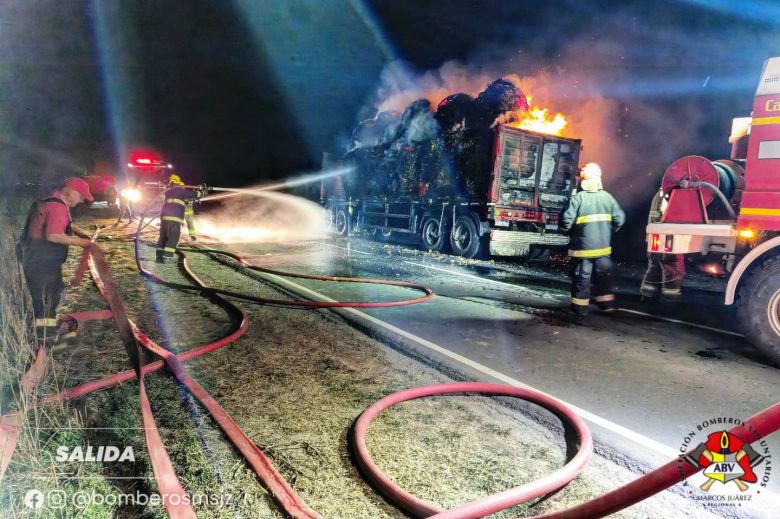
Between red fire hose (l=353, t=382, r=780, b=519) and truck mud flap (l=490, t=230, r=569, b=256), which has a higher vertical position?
truck mud flap (l=490, t=230, r=569, b=256)

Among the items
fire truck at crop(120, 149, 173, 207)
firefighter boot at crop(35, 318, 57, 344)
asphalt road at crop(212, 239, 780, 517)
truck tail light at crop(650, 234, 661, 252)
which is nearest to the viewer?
asphalt road at crop(212, 239, 780, 517)

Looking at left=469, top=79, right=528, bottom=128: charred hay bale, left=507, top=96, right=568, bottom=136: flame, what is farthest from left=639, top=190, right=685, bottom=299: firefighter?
left=507, top=96, right=568, bottom=136: flame

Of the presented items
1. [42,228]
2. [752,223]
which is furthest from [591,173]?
[42,228]

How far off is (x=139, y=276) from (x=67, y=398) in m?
5.09

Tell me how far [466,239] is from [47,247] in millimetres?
8974

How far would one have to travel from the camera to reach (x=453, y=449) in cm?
262

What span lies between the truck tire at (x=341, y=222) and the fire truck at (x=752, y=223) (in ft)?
43.5

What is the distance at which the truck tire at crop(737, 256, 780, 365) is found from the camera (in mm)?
4176

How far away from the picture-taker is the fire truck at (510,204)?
10446 millimetres

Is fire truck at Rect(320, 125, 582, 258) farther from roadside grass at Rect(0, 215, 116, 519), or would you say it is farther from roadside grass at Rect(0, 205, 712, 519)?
roadside grass at Rect(0, 215, 116, 519)

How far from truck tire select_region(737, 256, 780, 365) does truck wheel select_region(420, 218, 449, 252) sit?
316 inches

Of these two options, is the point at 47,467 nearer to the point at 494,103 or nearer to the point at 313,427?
the point at 313,427

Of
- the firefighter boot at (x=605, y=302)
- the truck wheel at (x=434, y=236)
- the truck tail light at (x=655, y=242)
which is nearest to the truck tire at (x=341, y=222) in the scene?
the truck wheel at (x=434, y=236)

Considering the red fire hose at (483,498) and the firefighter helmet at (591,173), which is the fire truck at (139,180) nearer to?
the firefighter helmet at (591,173)
